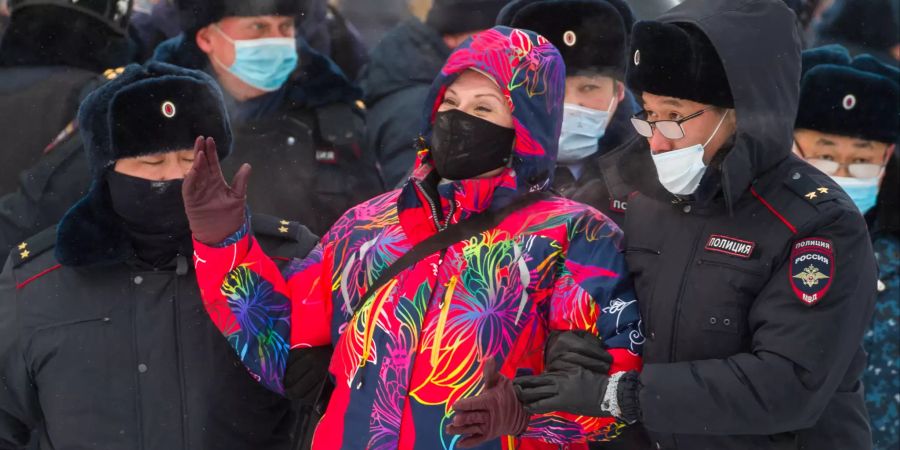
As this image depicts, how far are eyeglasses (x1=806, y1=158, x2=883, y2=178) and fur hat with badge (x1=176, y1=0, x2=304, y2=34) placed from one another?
285 cm

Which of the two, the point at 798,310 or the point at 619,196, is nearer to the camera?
the point at 798,310

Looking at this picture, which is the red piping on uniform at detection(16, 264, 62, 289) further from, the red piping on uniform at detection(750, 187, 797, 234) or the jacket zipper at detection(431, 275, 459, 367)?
the red piping on uniform at detection(750, 187, 797, 234)

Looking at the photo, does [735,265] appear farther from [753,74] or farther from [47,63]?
[47,63]

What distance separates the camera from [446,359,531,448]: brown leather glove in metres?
3.29

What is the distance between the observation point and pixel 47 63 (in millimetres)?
5926

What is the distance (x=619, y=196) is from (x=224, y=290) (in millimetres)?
1609

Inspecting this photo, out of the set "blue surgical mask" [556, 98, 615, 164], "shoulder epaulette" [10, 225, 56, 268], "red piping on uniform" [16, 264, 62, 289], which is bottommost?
"blue surgical mask" [556, 98, 615, 164]

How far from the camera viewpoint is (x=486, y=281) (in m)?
3.52

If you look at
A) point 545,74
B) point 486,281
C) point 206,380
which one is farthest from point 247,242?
point 545,74

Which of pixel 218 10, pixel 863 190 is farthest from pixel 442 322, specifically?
pixel 218 10

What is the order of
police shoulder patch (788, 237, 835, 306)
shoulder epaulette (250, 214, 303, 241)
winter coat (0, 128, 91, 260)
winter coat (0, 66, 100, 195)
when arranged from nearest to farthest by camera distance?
police shoulder patch (788, 237, 835, 306), shoulder epaulette (250, 214, 303, 241), winter coat (0, 128, 91, 260), winter coat (0, 66, 100, 195)

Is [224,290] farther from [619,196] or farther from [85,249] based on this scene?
[619,196]

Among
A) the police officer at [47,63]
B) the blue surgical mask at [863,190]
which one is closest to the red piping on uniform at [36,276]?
the police officer at [47,63]

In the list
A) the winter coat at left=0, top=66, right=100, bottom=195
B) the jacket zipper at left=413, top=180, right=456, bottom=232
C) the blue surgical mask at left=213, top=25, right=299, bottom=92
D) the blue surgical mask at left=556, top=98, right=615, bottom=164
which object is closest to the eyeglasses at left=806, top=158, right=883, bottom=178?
the blue surgical mask at left=556, top=98, right=615, bottom=164
